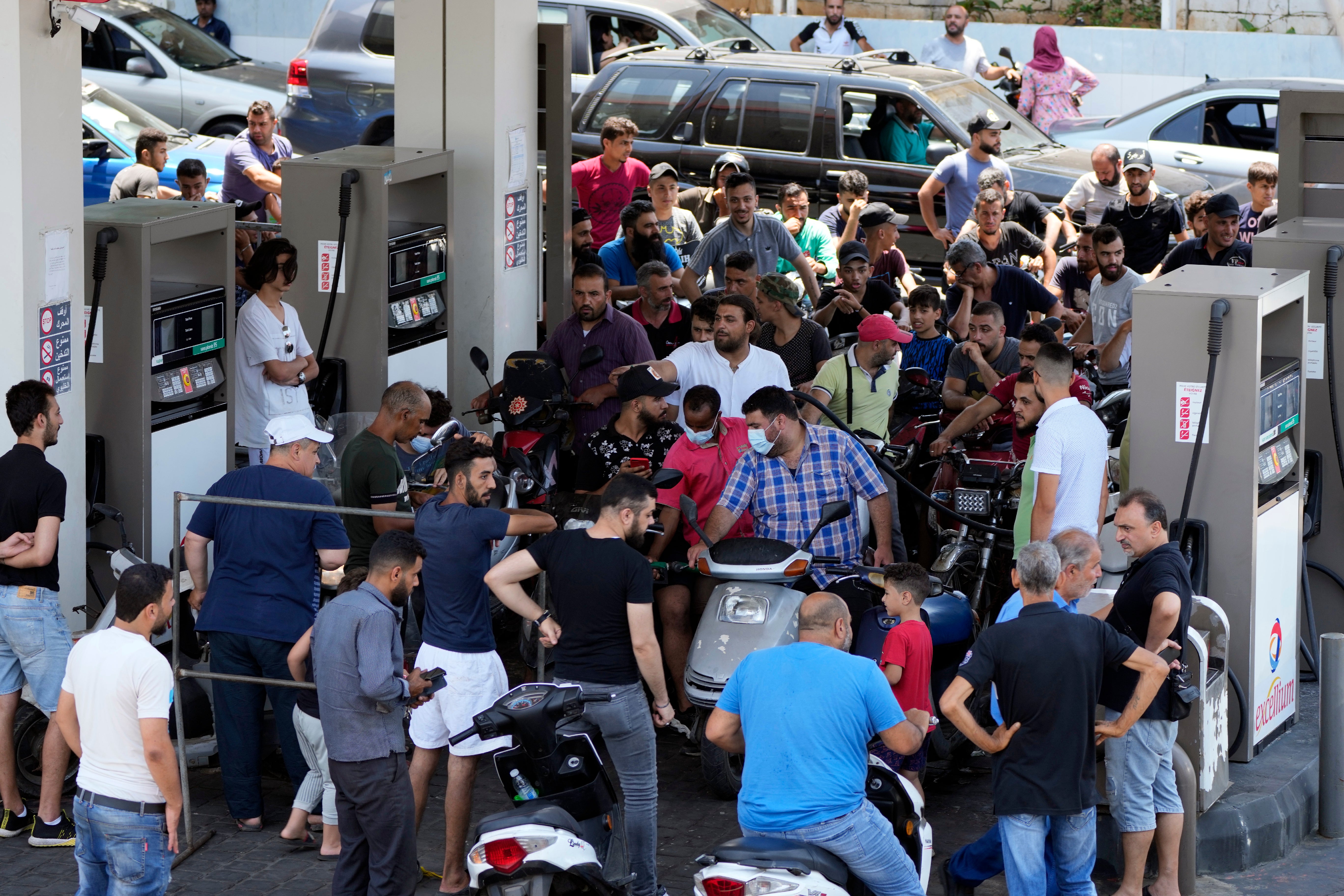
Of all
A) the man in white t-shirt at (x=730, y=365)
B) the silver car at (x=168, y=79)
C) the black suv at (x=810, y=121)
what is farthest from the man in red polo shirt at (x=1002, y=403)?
the silver car at (x=168, y=79)

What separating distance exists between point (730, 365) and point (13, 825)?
412 centimetres

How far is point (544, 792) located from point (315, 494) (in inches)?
71.3

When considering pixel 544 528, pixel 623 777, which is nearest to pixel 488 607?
pixel 544 528

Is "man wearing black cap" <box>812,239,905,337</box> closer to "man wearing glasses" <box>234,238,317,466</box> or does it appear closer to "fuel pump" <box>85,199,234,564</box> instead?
"man wearing glasses" <box>234,238,317,466</box>

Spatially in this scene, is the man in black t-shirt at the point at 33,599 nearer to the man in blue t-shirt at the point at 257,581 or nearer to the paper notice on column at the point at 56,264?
the man in blue t-shirt at the point at 257,581

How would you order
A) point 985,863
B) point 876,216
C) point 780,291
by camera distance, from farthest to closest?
point 876,216, point 780,291, point 985,863

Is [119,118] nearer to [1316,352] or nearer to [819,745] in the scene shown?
[1316,352]

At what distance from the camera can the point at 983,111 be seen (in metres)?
15.6

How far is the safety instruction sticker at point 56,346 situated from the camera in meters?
8.20

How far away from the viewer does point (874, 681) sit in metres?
5.77

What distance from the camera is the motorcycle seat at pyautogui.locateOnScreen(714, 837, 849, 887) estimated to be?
5.59 m

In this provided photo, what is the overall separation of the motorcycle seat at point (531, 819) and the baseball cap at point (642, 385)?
297cm

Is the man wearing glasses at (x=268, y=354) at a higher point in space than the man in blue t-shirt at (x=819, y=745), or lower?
higher

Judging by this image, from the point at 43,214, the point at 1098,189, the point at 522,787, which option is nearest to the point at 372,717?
the point at 522,787
